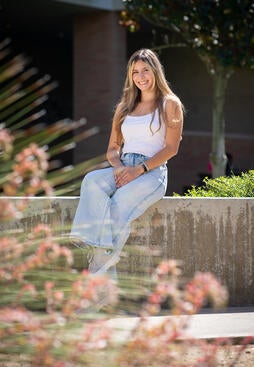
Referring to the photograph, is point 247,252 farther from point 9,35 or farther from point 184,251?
point 9,35

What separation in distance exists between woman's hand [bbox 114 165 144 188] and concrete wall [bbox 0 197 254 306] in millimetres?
413

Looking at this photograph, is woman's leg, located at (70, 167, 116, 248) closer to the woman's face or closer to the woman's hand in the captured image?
the woman's hand

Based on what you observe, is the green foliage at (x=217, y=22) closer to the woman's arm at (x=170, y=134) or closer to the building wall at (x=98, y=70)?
the building wall at (x=98, y=70)

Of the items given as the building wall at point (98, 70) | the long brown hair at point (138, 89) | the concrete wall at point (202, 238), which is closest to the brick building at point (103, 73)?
the building wall at point (98, 70)

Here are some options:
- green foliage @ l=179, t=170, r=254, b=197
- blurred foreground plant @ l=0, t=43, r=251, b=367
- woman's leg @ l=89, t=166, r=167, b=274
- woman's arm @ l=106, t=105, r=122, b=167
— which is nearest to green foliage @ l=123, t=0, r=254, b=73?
green foliage @ l=179, t=170, r=254, b=197

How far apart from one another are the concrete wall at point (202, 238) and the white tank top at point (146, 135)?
49cm

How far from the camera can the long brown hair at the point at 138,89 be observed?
19.1 feet

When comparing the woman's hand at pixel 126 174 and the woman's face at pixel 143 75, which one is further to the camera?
the woman's face at pixel 143 75

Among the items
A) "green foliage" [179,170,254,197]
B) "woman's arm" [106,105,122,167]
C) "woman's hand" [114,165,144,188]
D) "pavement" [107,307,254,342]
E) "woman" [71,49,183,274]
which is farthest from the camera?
"green foliage" [179,170,254,197]

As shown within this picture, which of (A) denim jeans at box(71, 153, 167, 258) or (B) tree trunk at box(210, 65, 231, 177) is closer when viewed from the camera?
(A) denim jeans at box(71, 153, 167, 258)

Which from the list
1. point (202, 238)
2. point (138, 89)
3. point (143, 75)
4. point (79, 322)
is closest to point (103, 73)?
point (202, 238)

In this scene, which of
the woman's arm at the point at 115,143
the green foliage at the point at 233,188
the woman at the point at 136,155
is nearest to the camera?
the woman at the point at 136,155

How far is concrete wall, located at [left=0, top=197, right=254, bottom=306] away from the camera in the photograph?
6164 mm

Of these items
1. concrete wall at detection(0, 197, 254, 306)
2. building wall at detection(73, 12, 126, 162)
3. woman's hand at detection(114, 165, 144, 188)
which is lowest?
concrete wall at detection(0, 197, 254, 306)
